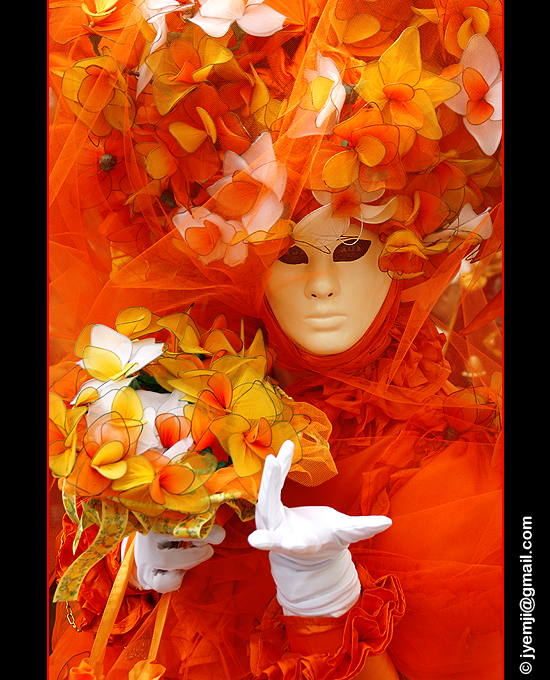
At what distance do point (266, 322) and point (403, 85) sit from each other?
0.43 meters

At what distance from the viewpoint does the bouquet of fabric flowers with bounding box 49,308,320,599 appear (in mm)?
856

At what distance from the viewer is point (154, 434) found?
0.91 m

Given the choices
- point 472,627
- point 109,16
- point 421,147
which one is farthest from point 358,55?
point 472,627

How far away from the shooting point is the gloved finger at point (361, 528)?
2.84 ft

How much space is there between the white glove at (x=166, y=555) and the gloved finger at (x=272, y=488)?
145 millimetres

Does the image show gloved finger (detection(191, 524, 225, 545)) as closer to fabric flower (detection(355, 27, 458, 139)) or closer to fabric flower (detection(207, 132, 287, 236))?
fabric flower (detection(207, 132, 287, 236))

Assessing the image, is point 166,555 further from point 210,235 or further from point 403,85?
point 403,85

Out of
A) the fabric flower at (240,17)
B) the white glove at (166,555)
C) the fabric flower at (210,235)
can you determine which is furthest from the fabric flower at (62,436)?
the fabric flower at (240,17)

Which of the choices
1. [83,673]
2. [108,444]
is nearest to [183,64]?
[108,444]

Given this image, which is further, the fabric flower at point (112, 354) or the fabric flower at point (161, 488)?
the fabric flower at point (112, 354)

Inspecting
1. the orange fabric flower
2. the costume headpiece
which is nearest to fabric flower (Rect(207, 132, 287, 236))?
the costume headpiece

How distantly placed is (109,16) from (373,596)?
0.93m

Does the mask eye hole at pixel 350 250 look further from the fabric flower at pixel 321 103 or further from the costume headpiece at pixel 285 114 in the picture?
the fabric flower at pixel 321 103

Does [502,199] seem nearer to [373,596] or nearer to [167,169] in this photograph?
[167,169]
